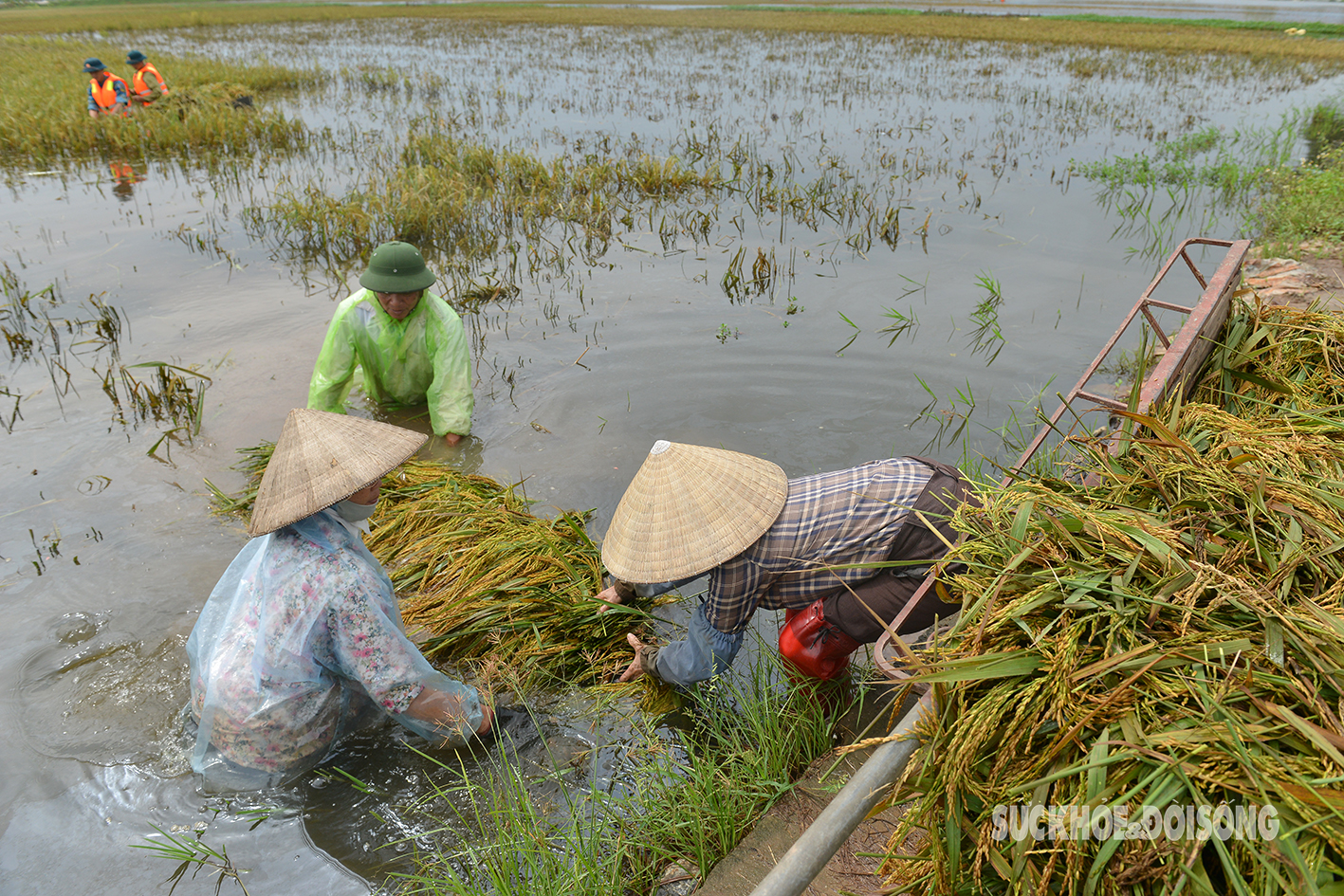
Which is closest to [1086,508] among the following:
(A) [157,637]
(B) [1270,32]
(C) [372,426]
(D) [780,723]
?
(D) [780,723]

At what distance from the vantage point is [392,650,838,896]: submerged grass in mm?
2051

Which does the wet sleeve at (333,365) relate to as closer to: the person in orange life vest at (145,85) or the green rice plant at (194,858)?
the green rice plant at (194,858)

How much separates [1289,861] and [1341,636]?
37 cm

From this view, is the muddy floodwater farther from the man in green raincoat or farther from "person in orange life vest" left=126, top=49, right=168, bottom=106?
"person in orange life vest" left=126, top=49, right=168, bottom=106

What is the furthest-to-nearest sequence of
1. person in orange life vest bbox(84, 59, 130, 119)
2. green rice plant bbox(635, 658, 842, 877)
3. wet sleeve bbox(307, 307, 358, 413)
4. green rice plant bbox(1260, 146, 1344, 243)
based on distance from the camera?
1. person in orange life vest bbox(84, 59, 130, 119)
2. green rice plant bbox(1260, 146, 1344, 243)
3. wet sleeve bbox(307, 307, 358, 413)
4. green rice plant bbox(635, 658, 842, 877)

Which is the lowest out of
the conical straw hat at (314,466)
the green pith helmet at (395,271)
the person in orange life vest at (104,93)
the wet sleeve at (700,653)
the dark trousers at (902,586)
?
the wet sleeve at (700,653)

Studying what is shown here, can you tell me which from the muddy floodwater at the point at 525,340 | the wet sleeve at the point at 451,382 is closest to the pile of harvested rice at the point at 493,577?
the muddy floodwater at the point at 525,340

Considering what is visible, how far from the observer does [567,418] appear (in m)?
5.25

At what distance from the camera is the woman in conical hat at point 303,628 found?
224 centimetres

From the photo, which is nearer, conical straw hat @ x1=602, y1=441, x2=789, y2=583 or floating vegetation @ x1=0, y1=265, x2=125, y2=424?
conical straw hat @ x1=602, y1=441, x2=789, y2=583

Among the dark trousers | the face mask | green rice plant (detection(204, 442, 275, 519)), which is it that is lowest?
green rice plant (detection(204, 442, 275, 519))

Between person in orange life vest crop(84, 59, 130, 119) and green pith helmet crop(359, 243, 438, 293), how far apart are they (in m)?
10.2

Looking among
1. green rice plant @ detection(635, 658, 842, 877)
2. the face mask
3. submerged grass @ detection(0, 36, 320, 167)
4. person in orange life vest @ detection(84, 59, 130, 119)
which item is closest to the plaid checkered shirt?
green rice plant @ detection(635, 658, 842, 877)

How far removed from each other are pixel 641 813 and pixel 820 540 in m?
1.01
